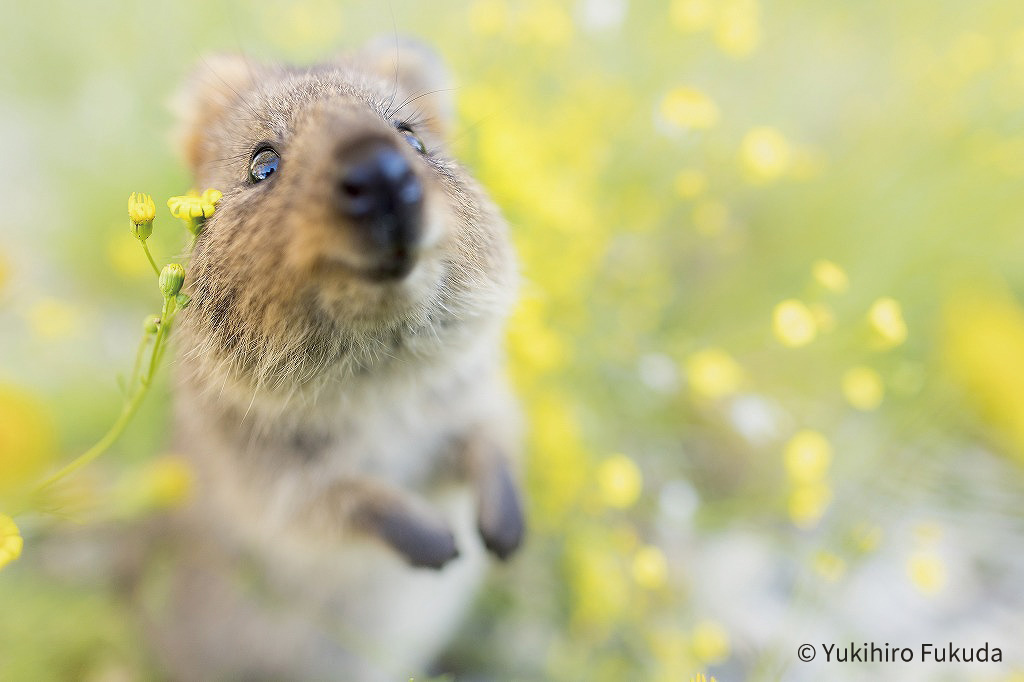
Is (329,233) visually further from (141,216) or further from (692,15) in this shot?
(692,15)

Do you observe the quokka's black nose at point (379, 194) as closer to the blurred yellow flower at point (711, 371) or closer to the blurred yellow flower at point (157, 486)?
the blurred yellow flower at point (157, 486)

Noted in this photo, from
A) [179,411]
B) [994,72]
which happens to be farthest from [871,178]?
[179,411]

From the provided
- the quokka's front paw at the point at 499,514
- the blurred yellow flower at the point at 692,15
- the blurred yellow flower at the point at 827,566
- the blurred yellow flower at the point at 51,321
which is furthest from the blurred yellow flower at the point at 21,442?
the blurred yellow flower at the point at 692,15

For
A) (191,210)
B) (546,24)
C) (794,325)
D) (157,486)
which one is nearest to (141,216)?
(191,210)

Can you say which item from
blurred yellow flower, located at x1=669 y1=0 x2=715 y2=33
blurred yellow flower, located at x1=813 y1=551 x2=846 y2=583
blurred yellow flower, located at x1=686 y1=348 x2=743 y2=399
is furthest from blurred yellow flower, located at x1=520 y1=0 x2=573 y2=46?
blurred yellow flower, located at x1=813 y1=551 x2=846 y2=583

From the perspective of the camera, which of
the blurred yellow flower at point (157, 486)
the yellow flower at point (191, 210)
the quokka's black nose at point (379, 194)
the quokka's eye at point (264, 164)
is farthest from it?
the blurred yellow flower at point (157, 486)

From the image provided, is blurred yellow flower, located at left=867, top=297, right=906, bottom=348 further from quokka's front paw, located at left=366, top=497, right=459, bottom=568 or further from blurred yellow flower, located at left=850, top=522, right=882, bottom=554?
quokka's front paw, located at left=366, top=497, right=459, bottom=568
